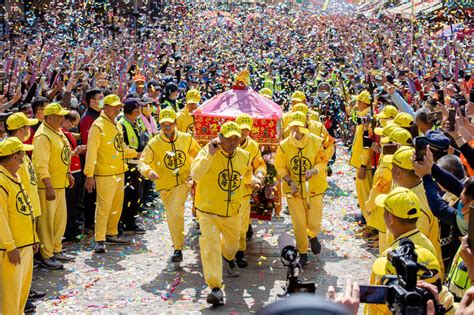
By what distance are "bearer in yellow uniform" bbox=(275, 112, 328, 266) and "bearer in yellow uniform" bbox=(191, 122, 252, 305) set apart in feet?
3.18

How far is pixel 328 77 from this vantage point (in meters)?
20.2

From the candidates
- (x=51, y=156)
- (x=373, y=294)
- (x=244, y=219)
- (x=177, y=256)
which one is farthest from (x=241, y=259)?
(x=373, y=294)

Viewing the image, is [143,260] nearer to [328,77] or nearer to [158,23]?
[328,77]

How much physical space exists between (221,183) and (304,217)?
1.61 m

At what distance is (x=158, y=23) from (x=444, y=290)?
92.2 feet

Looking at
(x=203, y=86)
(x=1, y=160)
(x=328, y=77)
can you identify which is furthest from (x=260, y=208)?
(x=328, y=77)

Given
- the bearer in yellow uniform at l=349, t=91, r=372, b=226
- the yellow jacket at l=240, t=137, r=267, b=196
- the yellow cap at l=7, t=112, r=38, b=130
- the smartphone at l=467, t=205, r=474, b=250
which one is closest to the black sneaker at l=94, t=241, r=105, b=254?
the yellow jacket at l=240, t=137, r=267, b=196

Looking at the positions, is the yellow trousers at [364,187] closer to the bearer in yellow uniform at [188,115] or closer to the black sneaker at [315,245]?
the black sneaker at [315,245]

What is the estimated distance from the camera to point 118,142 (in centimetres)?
935

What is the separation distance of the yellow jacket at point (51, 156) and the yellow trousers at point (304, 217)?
9.37 feet

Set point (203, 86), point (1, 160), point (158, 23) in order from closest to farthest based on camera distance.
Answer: point (1, 160), point (203, 86), point (158, 23)

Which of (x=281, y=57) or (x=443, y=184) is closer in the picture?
(x=443, y=184)

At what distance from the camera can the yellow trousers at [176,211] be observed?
8659 millimetres

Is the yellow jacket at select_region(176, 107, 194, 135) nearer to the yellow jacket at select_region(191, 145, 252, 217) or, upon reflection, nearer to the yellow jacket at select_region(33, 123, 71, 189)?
the yellow jacket at select_region(33, 123, 71, 189)
